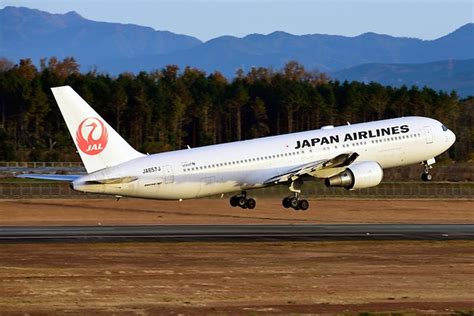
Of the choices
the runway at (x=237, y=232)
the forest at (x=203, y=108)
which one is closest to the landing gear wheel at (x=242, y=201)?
the runway at (x=237, y=232)

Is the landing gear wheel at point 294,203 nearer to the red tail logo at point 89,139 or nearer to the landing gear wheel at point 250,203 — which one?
the landing gear wheel at point 250,203

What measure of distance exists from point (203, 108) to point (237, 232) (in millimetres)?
101540

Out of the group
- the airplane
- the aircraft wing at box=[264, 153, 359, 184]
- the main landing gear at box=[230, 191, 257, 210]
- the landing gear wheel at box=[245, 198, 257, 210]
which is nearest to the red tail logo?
the airplane

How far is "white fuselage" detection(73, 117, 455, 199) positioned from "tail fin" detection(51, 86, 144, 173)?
0.70 meters

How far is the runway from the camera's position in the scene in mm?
55219

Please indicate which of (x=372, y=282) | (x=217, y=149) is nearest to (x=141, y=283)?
(x=372, y=282)

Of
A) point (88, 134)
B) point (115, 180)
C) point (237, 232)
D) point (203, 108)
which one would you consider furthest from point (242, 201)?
point (203, 108)

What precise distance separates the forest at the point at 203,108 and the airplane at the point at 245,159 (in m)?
78.5

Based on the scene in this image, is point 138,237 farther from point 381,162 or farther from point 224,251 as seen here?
point 381,162

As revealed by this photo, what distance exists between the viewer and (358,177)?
213 feet

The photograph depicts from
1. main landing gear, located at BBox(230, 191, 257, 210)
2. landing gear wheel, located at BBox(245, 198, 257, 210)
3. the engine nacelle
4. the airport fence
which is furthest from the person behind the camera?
the airport fence

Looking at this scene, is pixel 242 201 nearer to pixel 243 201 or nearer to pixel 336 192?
pixel 243 201

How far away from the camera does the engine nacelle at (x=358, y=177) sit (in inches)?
2554

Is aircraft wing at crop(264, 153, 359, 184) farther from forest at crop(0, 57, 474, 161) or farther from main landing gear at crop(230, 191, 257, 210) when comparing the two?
forest at crop(0, 57, 474, 161)
